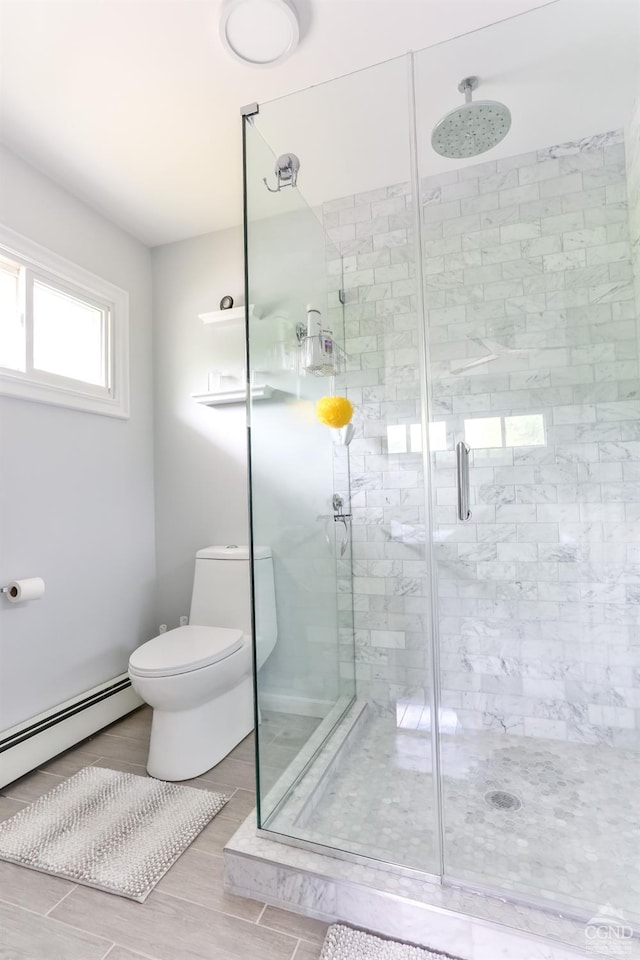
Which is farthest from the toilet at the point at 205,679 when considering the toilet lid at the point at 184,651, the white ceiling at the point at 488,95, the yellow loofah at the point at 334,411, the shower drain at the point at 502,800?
the white ceiling at the point at 488,95

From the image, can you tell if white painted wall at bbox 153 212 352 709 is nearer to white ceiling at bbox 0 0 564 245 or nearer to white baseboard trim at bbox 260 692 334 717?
white baseboard trim at bbox 260 692 334 717

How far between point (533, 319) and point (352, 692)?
66.8 inches

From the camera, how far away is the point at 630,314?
1.73 metres

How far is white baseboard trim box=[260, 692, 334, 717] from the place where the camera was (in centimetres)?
142

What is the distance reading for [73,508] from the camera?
2092 millimetres

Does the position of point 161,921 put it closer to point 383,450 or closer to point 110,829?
point 110,829

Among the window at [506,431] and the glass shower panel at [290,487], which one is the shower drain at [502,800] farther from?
the window at [506,431]

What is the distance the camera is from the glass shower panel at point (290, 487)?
4.67 feet

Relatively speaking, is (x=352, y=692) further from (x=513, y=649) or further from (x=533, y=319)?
(x=533, y=319)

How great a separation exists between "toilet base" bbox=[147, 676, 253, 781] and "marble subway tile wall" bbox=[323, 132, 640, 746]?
25.0 inches

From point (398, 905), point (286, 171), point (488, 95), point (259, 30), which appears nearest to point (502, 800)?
point (398, 905)

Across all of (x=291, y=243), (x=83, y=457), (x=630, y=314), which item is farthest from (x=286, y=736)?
(x=630, y=314)

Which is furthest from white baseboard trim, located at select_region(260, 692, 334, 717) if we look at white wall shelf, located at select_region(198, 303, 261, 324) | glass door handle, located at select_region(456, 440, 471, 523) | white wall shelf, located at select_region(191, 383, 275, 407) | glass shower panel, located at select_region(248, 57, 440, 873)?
white wall shelf, located at select_region(198, 303, 261, 324)

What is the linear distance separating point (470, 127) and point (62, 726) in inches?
111
